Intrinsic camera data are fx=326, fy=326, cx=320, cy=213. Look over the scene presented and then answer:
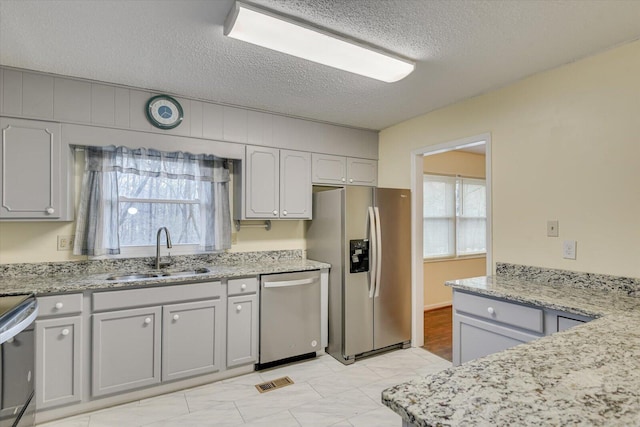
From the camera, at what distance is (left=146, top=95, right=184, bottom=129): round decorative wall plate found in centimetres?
266

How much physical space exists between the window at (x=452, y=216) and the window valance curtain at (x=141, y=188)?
2933 millimetres

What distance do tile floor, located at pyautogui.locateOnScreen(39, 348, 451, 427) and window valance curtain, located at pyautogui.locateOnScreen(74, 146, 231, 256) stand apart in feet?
3.85

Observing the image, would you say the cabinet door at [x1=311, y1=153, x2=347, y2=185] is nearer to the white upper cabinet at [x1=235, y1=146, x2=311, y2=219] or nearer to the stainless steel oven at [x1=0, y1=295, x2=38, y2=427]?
the white upper cabinet at [x1=235, y1=146, x2=311, y2=219]

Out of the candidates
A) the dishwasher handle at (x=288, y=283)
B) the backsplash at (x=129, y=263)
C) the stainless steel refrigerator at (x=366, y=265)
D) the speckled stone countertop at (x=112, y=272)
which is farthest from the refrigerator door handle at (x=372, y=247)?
the backsplash at (x=129, y=263)

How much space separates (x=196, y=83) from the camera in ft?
8.29

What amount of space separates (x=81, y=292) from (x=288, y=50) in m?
2.05

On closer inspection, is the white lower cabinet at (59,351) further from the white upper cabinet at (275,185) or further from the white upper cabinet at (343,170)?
the white upper cabinet at (343,170)

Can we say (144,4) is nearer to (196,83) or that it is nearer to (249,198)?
(196,83)

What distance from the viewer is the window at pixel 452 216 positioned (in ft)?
15.5

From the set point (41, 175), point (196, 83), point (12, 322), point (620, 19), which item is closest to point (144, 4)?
point (196, 83)

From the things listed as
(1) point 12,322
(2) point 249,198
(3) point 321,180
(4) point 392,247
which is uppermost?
(3) point 321,180

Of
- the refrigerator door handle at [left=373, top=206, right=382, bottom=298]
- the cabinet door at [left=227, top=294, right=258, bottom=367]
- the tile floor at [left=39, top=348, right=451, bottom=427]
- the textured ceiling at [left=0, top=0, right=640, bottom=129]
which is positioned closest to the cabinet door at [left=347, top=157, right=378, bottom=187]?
the refrigerator door handle at [left=373, top=206, right=382, bottom=298]

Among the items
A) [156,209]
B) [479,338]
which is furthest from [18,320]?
[479,338]

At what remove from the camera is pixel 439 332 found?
382 centimetres
